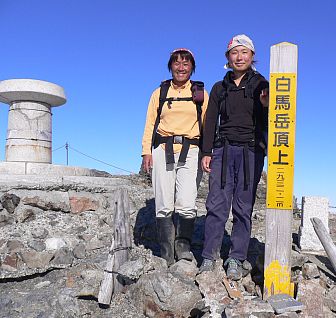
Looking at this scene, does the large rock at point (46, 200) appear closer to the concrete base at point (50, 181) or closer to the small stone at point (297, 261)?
the concrete base at point (50, 181)

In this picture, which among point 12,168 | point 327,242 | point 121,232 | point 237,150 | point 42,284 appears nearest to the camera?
point 237,150

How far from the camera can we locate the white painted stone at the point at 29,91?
305 inches

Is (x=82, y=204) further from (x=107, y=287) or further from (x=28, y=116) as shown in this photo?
(x=28, y=116)

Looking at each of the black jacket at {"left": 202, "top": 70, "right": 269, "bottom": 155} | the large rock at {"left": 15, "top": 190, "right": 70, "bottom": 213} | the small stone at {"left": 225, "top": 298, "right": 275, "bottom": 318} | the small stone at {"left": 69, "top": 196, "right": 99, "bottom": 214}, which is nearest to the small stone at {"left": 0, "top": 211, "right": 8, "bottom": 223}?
the large rock at {"left": 15, "top": 190, "right": 70, "bottom": 213}

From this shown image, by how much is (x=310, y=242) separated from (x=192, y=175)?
2.57 metres

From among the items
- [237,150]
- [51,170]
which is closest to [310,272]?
[237,150]

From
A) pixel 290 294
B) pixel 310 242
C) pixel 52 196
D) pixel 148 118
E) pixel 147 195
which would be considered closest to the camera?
pixel 290 294

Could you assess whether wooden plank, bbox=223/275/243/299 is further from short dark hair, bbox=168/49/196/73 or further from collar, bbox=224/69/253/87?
short dark hair, bbox=168/49/196/73

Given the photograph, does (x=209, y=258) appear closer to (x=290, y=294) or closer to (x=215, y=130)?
(x=290, y=294)

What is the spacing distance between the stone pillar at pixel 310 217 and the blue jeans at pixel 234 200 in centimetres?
207

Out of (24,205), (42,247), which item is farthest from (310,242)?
(24,205)

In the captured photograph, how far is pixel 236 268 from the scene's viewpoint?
13.3ft

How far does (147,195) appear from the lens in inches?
272

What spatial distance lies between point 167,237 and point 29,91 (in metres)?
4.85
